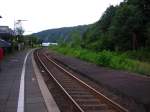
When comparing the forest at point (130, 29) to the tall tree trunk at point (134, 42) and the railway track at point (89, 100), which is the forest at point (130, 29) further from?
the railway track at point (89, 100)

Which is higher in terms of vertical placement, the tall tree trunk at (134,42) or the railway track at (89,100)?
the railway track at (89,100)

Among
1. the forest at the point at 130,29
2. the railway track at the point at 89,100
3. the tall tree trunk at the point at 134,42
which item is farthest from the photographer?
the forest at the point at 130,29

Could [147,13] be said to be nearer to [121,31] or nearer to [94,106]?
[121,31]

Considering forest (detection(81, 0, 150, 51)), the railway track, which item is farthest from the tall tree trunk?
the railway track

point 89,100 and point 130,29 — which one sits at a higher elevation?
point 130,29

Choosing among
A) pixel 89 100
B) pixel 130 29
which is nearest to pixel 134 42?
pixel 130 29

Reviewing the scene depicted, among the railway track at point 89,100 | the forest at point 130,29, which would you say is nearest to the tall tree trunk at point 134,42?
the forest at point 130,29

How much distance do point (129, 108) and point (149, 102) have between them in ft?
2.45

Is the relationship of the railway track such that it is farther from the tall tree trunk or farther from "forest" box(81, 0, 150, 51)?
"forest" box(81, 0, 150, 51)

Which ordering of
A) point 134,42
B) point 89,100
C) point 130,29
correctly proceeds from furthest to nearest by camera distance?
point 130,29 → point 134,42 → point 89,100

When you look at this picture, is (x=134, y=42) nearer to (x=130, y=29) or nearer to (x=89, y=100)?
(x=130, y=29)

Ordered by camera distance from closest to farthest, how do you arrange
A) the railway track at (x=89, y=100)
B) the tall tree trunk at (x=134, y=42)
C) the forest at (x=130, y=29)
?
1. the railway track at (x=89, y=100)
2. the tall tree trunk at (x=134, y=42)
3. the forest at (x=130, y=29)

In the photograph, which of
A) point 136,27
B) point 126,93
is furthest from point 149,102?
point 136,27

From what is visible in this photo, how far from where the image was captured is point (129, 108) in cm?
1485
